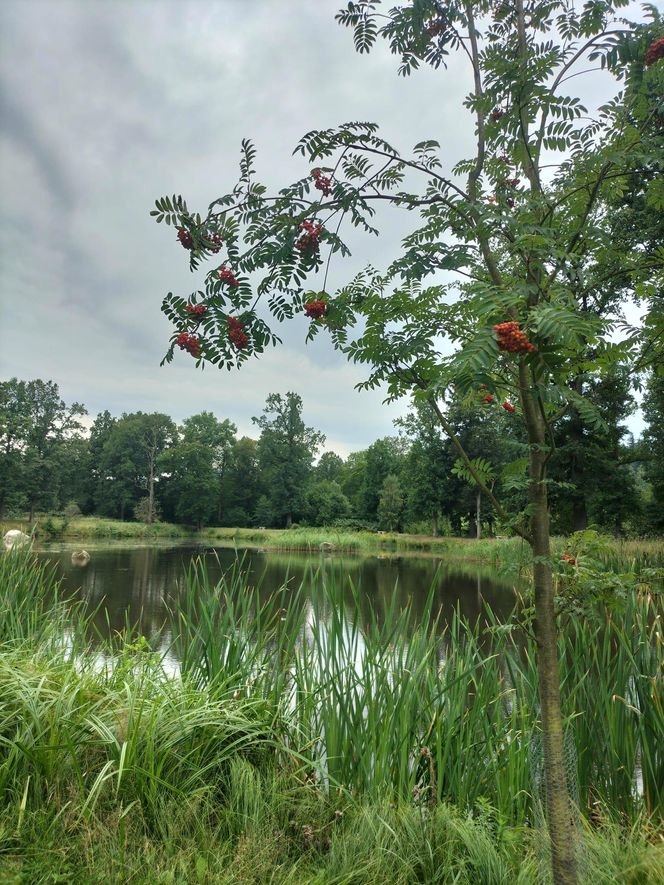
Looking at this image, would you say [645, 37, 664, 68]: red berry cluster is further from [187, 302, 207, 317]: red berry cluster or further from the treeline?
the treeline

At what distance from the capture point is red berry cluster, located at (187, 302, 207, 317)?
200 centimetres

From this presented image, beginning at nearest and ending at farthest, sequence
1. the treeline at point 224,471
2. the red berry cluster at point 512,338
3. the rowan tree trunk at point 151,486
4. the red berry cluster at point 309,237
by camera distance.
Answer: the red berry cluster at point 512,338 → the red berry cluster at point 309,237 → the treeline at point 224,471 → the rowan tree trunk at point 151,486

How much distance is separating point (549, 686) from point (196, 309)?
1816 mm

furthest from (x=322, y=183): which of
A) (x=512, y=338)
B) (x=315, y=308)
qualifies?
(x=512, y=338)

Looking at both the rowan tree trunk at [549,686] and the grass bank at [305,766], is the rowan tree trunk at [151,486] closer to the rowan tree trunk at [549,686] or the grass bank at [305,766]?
the grass bank at [305,766]

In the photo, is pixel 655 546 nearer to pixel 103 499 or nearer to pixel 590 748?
pixel 590 748

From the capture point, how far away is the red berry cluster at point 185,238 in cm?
200

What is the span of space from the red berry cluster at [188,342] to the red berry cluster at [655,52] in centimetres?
184

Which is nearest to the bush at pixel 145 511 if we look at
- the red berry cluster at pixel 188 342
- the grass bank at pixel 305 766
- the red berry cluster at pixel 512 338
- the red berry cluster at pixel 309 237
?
the grass bank at pixel 305 766

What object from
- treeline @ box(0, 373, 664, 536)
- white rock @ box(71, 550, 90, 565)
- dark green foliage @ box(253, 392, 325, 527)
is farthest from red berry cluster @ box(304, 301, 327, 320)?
dark green foliage @ box(253, 392, 325, 527)

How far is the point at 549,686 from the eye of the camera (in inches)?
69.4

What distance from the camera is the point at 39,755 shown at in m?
2.33

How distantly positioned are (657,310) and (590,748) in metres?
2.47

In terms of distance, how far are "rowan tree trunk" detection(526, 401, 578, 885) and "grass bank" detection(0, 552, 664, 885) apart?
0.31 meters
